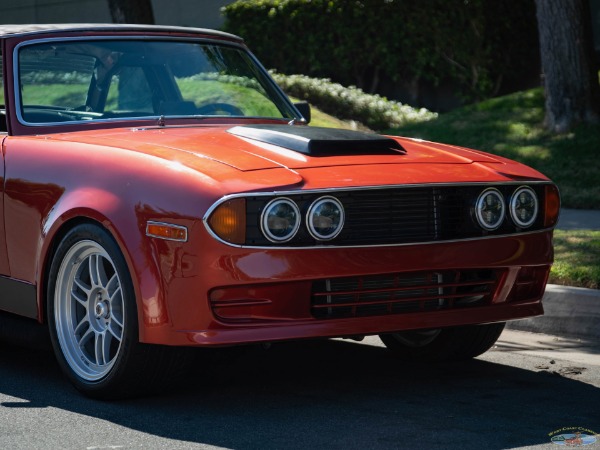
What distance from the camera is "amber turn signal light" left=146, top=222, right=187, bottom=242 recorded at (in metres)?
4.76

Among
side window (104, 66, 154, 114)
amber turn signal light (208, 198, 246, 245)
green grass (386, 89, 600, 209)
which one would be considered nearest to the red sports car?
amber turn signal light (208, 198, 246, 245)

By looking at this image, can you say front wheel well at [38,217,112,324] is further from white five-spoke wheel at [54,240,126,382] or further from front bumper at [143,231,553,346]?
front bumper at [143,231,553,346]

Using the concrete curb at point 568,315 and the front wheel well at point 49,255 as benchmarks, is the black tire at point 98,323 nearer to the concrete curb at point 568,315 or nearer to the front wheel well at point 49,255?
the front wheel well at point 49,255

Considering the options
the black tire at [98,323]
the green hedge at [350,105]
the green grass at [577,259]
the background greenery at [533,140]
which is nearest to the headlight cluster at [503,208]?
the black tire at [98,323]

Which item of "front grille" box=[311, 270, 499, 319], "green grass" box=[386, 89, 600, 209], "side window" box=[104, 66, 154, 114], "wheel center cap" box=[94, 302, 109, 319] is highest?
"side window" box=[104, 66, 154, 114]

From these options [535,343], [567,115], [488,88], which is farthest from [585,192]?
[488,88]

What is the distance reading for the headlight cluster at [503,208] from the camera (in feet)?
17.1

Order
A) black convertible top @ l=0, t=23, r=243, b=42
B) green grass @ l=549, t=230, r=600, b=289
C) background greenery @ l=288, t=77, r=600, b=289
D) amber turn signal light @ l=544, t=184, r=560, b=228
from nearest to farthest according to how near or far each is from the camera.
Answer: amber turn signal light @ l=544, t=184, r=560, b=228 < black convertible top @ l=0, t=23, r=243, b=42 < green grass @ l=549, t=230, r=600, b=289 < background greenery @ l=288, t=77, r=600, b=289

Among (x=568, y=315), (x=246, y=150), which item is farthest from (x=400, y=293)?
(x=568, y=315)

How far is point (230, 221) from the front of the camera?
4719 mm

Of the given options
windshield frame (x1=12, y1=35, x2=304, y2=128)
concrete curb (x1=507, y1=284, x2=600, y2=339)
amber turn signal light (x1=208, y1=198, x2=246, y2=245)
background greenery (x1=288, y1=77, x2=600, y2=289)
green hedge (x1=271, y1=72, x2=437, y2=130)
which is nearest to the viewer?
amber turn signal light (x1=208, y1=198, x2=246, y2=245)

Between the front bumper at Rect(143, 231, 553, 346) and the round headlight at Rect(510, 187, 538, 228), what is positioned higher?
the round headlight at Rect(510, 187, 538, 228)

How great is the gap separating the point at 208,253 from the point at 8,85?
6.37 ft

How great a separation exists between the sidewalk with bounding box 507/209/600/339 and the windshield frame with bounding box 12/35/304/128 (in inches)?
70.5
